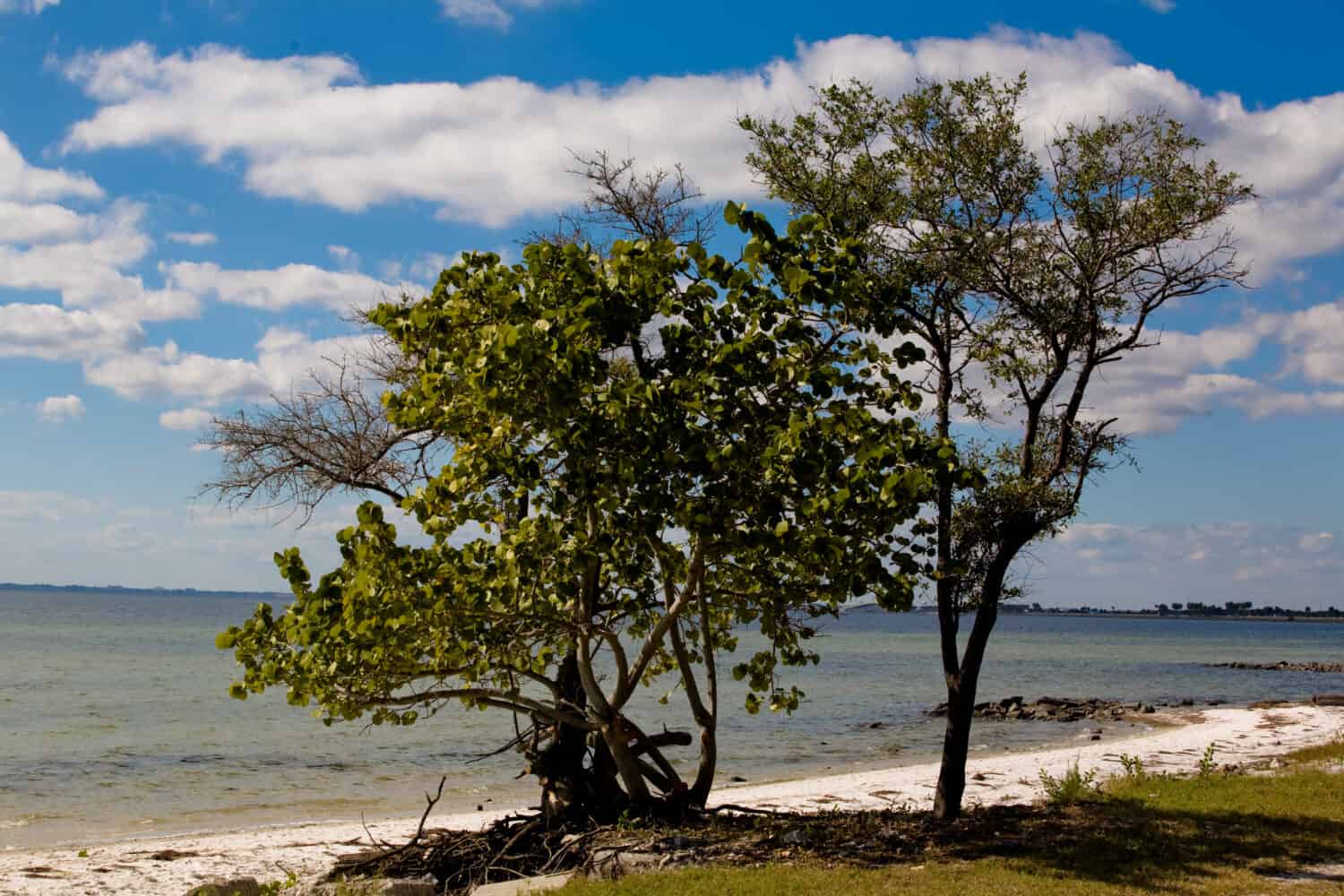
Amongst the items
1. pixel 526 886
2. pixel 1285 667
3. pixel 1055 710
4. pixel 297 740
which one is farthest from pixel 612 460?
pixel 1285 667

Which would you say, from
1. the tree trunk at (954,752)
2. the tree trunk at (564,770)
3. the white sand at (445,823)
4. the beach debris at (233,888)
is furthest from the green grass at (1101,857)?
the beach debris at (233,888)

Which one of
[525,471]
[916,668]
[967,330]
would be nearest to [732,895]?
[525,471]

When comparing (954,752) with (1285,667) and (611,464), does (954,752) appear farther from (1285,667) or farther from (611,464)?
(1285,667)

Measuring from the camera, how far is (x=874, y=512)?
11.2 meters

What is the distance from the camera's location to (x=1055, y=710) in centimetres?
4584

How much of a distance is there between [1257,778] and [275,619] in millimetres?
14048

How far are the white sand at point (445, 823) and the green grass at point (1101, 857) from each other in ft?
14.5

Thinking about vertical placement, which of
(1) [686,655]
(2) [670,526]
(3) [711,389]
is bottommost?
(1) [686,655]

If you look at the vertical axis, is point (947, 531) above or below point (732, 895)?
above

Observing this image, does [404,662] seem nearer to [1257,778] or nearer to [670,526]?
[670,526]

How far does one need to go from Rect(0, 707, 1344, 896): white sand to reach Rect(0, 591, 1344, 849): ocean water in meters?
2.40

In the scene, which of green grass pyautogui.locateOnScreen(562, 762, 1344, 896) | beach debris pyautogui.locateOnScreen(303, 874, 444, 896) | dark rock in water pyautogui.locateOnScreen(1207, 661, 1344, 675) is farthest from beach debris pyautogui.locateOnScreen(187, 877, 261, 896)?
dark rock in water pyautogui.locateOnScreen(1207, 661, 1344, 675)

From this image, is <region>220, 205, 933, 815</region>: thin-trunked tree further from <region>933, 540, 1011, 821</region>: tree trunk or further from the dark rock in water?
the dark rock in water

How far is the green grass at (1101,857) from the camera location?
10.7 m
